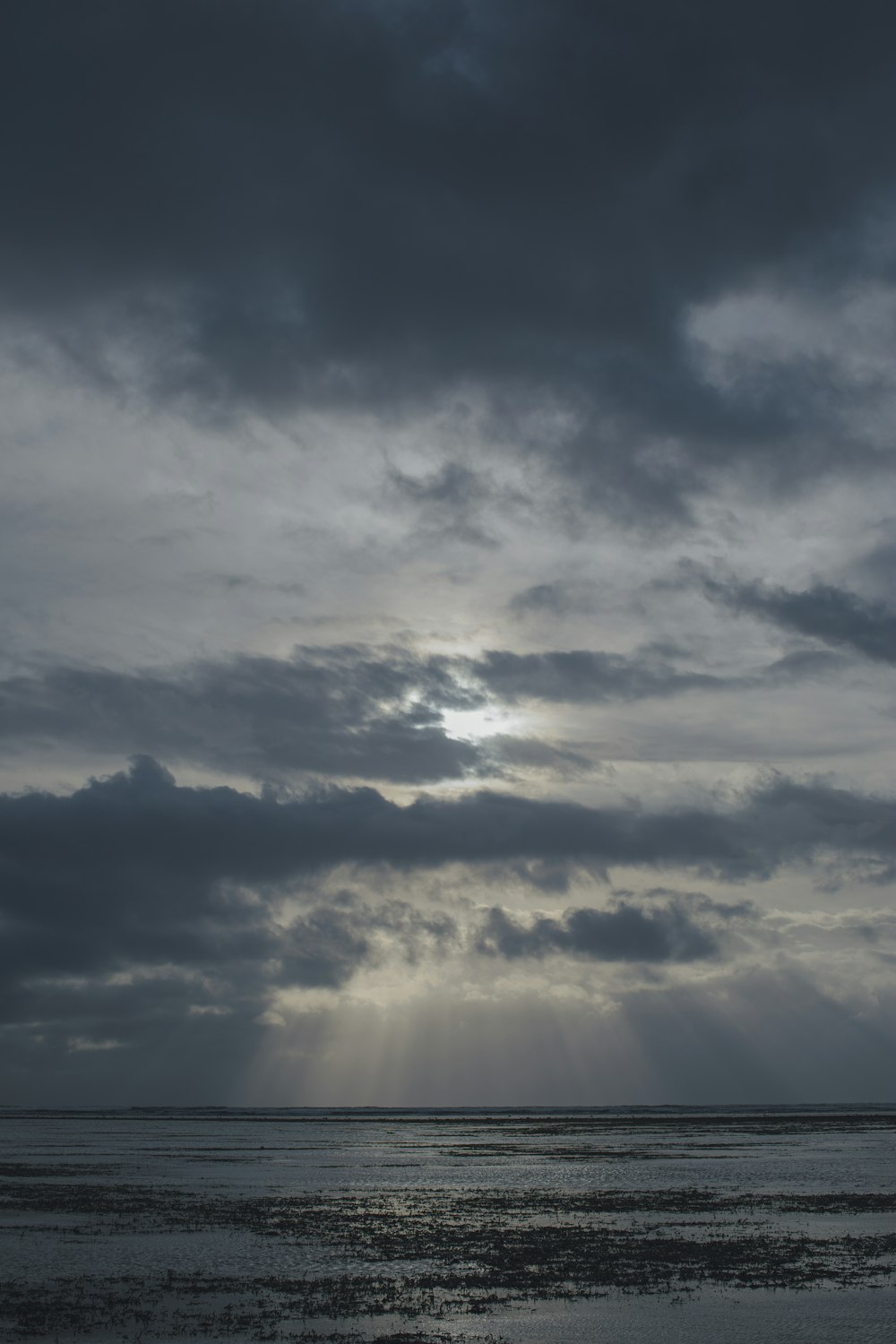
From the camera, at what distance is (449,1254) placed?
40500 mm

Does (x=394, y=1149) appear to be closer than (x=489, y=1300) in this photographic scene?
No

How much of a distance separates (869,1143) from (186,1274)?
106 m

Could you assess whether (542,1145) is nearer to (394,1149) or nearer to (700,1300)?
(394,1149)

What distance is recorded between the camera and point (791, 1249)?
4147 centimetres


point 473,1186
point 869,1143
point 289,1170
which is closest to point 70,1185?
point 289,1170

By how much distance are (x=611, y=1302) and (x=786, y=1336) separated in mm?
5651

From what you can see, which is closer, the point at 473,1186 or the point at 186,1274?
the point at 186,1274

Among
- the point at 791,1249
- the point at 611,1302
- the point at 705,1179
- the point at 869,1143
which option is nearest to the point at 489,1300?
the point at 611,1302

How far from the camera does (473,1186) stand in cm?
6781

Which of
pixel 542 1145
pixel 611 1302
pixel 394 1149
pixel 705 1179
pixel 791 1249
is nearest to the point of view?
pixel 611 1302

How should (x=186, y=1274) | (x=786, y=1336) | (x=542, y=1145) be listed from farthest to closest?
(x=542, y=1145) < (x=186, y=1274) < (x=786, y=1336)

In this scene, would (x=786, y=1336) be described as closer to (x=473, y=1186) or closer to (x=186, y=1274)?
(x=186, y=1274)

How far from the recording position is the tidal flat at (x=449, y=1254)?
2992 centimetres

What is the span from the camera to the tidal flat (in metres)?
29.9
